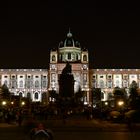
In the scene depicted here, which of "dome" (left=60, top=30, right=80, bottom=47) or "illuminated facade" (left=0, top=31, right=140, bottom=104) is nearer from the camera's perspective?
"illuminated facade" (left=0, top=31, right=140, bottom=104)

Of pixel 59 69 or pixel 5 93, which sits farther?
pixel 59 69

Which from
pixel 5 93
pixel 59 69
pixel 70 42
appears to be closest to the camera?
pixel 5 93

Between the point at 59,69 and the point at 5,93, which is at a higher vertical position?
the point at 59,69

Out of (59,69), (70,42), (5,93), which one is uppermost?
(70,42)

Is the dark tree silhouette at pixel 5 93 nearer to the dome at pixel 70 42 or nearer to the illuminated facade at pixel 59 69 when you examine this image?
the illuminated facade at pixel 59 69

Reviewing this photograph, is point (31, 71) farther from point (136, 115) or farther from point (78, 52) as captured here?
point (136, 115)

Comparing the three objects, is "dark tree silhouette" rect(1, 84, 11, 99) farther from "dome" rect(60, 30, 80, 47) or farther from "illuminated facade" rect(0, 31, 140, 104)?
"dome" rect(60, 30, 80, 47)

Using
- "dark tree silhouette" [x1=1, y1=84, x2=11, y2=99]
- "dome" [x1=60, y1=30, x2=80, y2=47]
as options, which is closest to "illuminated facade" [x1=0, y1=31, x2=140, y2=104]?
"dome" [x1=60, y1=30, x2=80, y2=47]

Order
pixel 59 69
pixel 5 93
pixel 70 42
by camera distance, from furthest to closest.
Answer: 1. pixel 70 42
2. pixel 59 69
3. pixel 5 93

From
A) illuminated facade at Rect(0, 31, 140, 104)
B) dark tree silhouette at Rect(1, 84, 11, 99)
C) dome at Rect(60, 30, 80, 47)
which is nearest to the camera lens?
dark tree silhouette at Rect(1, 84, 11, 99)

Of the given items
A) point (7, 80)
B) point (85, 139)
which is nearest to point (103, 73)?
point (7, 80)

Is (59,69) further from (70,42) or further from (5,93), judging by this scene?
(5,93)

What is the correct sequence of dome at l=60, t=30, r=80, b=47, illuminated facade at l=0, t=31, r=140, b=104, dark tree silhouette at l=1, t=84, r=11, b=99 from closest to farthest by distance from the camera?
dark tree silhouette at l=1, t=84, r=11, b=99
illuminated facade at l=0, t=31, r=140, b=104
dome at l=60, t=30, r=80, b=47

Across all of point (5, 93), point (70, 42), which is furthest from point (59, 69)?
point (5, 93)
